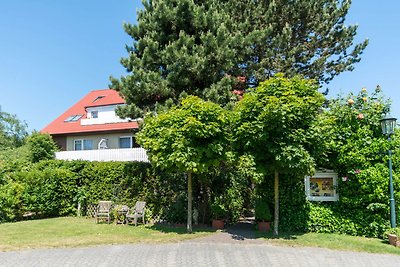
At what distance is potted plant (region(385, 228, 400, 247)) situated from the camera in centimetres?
893

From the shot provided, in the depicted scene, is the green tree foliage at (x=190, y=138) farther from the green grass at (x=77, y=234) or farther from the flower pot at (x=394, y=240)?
the flower pot at (x=394, y=240)

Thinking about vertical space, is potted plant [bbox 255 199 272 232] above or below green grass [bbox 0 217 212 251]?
above

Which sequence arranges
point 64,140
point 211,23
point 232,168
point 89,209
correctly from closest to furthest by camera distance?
point 232,168
point 211,23
point 89,209
point 64,140

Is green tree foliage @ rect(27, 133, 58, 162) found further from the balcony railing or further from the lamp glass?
the lamp glass

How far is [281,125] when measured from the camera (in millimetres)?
9391

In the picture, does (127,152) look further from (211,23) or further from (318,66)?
(318,66)

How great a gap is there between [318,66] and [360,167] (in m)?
7.92

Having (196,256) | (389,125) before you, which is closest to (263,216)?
(196,256)

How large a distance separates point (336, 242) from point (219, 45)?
29.2 ft

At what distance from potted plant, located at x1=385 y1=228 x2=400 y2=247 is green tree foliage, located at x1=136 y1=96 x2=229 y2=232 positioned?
551 centimetres

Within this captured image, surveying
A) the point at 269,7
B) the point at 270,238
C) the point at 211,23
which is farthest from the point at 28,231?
the point at 269,7

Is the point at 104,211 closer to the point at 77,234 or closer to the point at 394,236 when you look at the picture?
the point at 77,234

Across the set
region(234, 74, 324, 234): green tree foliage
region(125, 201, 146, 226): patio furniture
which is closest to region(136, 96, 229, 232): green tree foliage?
region(234, 74, 324, 234): green tree foliage

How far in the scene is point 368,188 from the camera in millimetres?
9922
